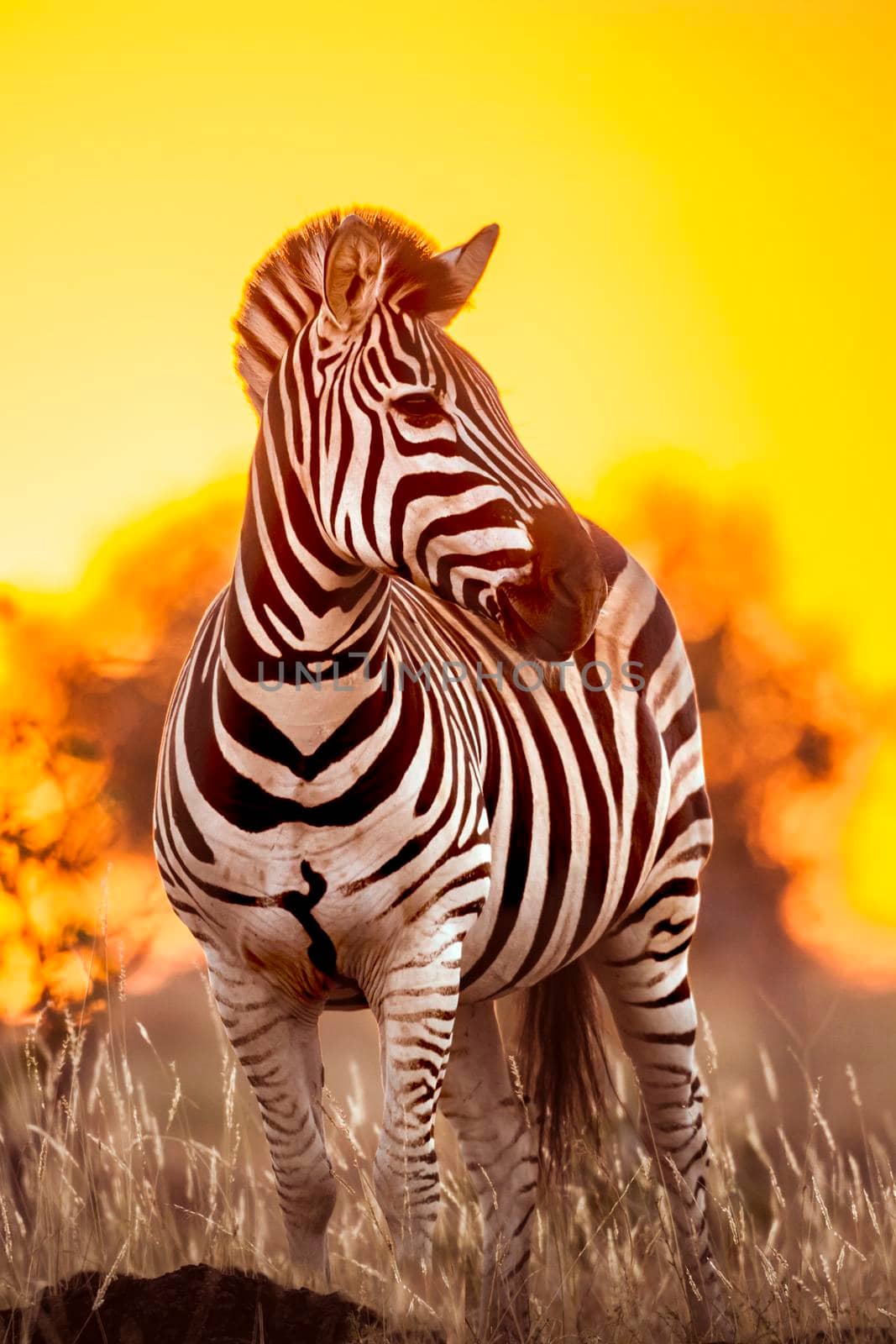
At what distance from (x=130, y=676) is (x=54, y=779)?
0.98 meters

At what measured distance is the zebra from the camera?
270 centimetres

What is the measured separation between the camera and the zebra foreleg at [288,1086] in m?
3.10

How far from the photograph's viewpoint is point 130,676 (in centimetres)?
783

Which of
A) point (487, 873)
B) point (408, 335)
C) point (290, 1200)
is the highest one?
point (408, 335)

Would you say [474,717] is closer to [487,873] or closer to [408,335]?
[487,873]

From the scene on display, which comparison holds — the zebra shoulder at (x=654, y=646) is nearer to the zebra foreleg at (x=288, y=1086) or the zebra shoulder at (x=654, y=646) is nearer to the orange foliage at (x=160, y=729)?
the zebra foreleg at (x=288, y=1086)

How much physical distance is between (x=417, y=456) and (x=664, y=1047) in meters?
2.29

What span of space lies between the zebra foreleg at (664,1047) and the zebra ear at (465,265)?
79.2 inches

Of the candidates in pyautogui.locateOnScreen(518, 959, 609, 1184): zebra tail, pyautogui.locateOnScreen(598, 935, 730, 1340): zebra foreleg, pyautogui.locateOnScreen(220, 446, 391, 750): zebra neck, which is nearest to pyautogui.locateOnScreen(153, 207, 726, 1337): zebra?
pyautogui.locateOnScreen(220, 446, 391, 750): zebra neck

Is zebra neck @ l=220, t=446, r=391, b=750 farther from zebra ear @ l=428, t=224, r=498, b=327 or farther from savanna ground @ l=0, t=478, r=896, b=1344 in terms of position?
savanna ground @ l=0, t=478, r=896, b=1344

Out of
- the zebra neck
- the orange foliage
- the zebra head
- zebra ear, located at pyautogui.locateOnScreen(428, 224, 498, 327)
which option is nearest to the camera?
the zebra head

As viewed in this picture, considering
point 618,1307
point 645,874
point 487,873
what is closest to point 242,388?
point 487,873

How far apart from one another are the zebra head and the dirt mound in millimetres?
1490

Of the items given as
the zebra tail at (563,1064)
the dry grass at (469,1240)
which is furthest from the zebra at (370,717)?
the zebra tail at (563,1064)
